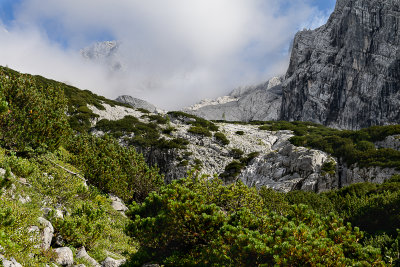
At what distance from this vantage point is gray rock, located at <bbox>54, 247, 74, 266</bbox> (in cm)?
784

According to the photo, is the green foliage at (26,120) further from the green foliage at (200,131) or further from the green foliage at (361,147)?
the green foliage at (200,131)

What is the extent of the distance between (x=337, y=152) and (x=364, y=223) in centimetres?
2111

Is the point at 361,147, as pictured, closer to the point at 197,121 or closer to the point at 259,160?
the point at 259,160

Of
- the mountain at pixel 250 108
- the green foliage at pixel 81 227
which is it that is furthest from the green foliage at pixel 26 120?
the mountain at pixel 250 108

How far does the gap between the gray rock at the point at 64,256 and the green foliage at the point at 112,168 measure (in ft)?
35.2

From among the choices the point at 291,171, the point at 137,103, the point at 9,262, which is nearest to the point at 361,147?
the point at 291,171

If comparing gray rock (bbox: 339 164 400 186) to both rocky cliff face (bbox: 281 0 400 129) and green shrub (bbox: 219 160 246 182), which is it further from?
rocky cliff face (bbox: 281 0 400 129)

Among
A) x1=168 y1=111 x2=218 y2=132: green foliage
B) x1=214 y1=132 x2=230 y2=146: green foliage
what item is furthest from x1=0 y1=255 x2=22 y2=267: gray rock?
x1=168 y1=111 x2=218 y2=132: green foliage

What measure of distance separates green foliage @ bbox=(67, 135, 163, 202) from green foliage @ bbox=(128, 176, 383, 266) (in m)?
7.68

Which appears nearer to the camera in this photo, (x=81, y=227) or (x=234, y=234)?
(x=234, y=234)

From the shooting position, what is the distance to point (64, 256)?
26.3ft

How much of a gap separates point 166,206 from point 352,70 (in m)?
113

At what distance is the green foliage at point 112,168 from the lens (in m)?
18.8

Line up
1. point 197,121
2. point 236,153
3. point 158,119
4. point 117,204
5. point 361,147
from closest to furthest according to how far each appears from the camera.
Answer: point 117,204, point 361,147, point 236,153, point 158,119, point 197,121
